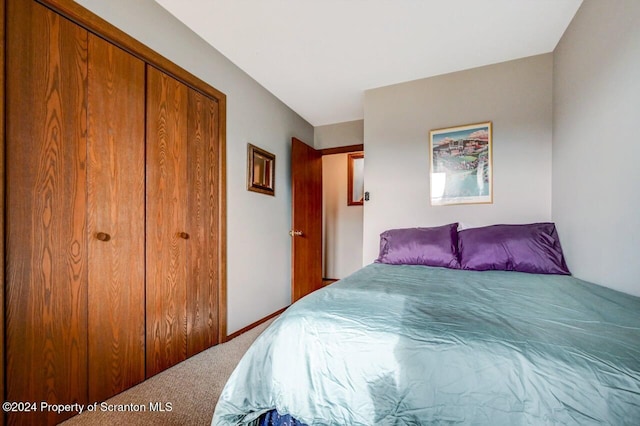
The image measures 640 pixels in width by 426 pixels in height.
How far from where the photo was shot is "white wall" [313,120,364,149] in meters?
3.68

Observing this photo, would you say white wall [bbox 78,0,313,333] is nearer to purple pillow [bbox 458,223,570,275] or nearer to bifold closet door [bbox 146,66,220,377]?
bifold closet door [bbox 146,66,220,377]

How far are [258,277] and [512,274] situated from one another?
2.12 meters

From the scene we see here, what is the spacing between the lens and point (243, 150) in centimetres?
259

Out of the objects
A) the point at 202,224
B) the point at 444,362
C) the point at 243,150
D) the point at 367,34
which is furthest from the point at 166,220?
the point at 367,34

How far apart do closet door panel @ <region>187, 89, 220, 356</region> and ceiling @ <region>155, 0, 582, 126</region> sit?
54 cm

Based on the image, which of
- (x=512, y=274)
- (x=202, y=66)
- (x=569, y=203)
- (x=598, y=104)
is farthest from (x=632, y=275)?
(x=202, y=66)

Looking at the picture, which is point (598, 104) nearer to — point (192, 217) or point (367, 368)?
point (367, 368)

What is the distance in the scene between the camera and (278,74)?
2654 mm

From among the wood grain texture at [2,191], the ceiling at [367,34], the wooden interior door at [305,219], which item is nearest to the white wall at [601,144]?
the ceiling at [367,34]

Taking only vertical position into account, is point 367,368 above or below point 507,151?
below

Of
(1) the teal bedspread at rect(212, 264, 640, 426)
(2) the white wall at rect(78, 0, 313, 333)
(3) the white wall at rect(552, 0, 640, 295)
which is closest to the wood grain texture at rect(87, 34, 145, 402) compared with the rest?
(2) the white wall at rect(78, 0, 313, 333)

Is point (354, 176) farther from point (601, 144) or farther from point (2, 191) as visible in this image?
point (2, 191)

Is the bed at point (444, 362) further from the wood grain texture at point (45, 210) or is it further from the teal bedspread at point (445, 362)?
the wood grain texture at point (45, 210)

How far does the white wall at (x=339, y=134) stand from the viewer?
3.68 metres
